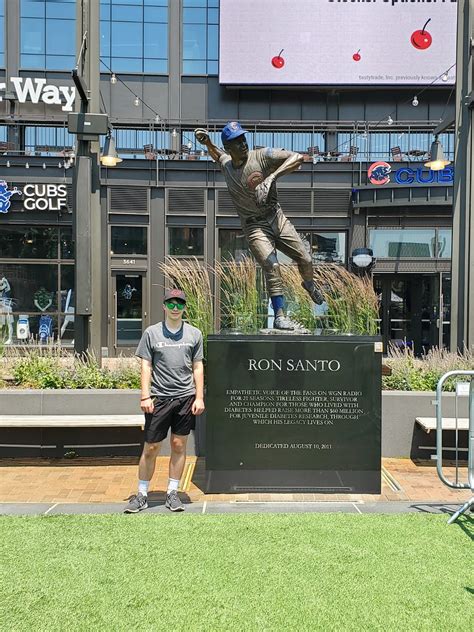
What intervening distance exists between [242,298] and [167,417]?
3023 mm

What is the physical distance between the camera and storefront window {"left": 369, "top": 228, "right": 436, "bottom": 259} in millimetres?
17031

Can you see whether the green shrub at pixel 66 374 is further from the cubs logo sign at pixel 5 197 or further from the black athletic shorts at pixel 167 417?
the cubs logo sign at pixel 5 197

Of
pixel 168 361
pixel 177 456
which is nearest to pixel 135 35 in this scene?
pixel 168 361

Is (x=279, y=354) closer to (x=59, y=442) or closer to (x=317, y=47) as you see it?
(x=59, y=442)

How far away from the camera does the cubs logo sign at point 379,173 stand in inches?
667

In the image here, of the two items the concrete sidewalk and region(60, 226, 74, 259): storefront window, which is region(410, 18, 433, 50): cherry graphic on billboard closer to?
region(60, 226, 74, 259): storefront window

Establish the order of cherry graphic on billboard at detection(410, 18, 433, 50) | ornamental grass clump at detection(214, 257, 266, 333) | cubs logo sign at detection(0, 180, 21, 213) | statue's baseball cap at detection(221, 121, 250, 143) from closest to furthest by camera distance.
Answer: statue's baseball cap at detection(221, 121, 250, 143)
ornamental grass clump at detection(214, 257, 266, 333)
cubs logo sign at detection(0, 180, 21, 213)
cherry graphic on billboard at detection(410, 18, 433, 50)

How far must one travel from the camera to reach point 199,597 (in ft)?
10.9

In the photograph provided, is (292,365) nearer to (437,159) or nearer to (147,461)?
(147,461)

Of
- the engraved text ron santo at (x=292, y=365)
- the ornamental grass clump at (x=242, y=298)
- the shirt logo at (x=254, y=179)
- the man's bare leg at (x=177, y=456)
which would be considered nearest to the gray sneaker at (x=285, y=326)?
the engraved text ron santo at (x=292, y=365)

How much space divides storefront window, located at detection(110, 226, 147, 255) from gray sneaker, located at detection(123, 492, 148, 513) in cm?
1324

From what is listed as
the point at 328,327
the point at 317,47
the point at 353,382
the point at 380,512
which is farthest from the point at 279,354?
the point at 317,47

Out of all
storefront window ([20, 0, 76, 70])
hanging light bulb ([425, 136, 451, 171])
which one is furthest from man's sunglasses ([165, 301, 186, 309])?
storefront window ([20, 0, 76, 70])

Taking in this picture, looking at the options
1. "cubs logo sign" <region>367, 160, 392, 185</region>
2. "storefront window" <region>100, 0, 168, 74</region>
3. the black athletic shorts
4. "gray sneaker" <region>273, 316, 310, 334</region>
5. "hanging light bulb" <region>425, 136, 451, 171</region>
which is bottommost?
the black athletic shorts
